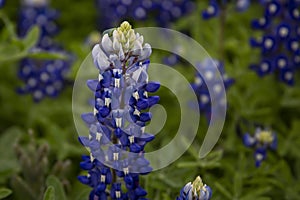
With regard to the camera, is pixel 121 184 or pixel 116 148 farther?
pixel 121 184

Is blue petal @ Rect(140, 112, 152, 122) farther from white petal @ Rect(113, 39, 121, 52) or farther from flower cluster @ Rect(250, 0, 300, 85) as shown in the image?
flower cluster @ Rect(250, 0, 300, 85)

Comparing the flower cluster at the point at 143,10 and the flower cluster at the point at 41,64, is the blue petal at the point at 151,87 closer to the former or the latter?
the flower cluster at the point at 41,64

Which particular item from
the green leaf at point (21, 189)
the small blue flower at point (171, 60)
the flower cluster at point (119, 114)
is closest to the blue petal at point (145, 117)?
the flower cluster at point (119, 114)

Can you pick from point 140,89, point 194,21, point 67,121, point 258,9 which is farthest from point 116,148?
point 258,9

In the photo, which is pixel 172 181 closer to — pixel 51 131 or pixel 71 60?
pixel 51 131

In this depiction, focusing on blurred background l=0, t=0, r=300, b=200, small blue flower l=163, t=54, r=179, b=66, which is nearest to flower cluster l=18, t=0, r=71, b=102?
blurred background l=0, t=0, r=300, b=200
